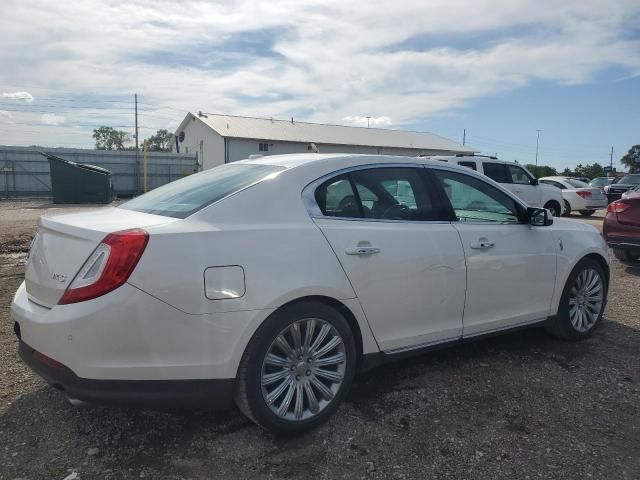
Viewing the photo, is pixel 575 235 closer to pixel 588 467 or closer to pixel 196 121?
pixel 588 467

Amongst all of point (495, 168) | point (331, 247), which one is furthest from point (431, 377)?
point (495, 168)

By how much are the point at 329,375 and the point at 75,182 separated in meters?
19.3

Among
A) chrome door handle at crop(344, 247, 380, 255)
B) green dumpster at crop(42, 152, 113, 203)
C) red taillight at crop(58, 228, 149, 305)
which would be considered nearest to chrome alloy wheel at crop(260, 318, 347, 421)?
chrome door handle at crop(344, 247, 380, 255)

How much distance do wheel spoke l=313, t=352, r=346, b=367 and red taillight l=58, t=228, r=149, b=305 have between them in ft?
3.83

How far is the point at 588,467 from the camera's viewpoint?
2771 millimetres

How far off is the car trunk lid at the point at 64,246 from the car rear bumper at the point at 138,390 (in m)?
0.34

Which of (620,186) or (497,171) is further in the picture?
(620,186)

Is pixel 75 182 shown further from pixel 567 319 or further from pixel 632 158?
pixel 632 158

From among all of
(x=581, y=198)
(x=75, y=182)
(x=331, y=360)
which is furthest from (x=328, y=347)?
(x=75, y=182)

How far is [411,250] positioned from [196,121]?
41.1m

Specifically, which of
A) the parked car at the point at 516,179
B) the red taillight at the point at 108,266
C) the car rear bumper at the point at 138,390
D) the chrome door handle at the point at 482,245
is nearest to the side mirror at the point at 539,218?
the chrome door handle at the point at 482,245

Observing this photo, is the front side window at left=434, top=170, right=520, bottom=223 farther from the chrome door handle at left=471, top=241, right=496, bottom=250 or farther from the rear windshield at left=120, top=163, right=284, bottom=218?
the rear windshield at left=120, top=163, right=284, bottom=218

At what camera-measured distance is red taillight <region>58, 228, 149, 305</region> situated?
252 centimetres

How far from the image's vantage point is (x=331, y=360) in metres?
3.11
